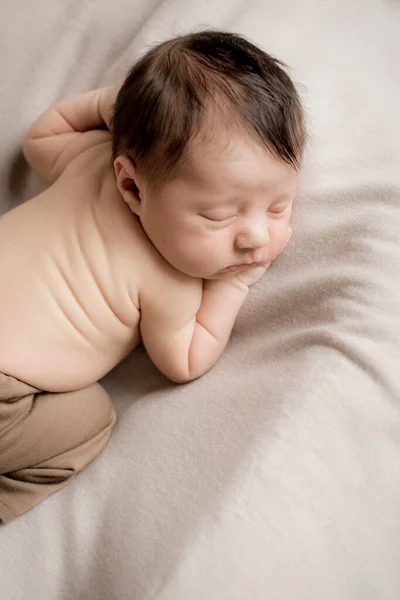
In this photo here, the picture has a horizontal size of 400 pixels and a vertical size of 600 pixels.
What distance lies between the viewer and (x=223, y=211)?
81cm

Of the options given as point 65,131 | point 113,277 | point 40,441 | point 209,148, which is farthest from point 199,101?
point 40,441

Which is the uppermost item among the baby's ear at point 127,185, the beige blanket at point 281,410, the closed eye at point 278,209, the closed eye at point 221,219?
the baby's ear at point 127,185

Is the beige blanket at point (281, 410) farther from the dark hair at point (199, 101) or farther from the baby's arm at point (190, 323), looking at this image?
the dark hair at point (199, 101)

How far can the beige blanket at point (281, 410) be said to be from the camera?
2.47ft

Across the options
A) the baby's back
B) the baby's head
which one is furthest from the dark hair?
the baby's back

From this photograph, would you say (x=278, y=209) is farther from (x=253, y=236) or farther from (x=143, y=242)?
(x=143, y=242)

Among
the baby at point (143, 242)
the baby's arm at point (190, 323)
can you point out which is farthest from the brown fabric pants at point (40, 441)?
the baby's arm at point (190, 323)

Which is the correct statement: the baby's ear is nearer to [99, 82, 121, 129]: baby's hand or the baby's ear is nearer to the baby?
the baby

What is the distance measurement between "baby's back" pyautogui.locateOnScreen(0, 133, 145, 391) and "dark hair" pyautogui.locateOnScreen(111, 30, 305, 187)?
13 centimetres

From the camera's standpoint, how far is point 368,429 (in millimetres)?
798

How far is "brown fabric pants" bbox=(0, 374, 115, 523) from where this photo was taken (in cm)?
88

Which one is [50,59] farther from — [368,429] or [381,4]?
[368,429]

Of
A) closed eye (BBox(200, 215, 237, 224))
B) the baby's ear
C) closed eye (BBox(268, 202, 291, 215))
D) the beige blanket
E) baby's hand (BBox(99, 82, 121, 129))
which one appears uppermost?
baby's hand (BBox(99, 82, 121, 129))

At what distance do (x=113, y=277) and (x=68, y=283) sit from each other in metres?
0.07
